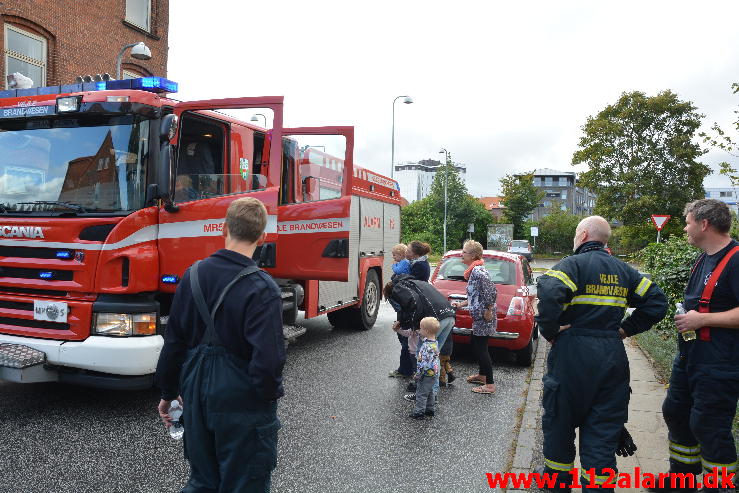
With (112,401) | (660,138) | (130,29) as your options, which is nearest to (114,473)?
(112,401)

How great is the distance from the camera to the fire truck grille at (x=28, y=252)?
15.9 ft

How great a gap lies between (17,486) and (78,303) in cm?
154

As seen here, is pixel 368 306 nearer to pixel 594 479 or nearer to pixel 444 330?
pixel 444 330

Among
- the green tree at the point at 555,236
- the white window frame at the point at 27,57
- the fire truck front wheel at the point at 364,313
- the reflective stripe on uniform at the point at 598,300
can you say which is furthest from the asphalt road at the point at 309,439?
the green tree at the point at 555,236

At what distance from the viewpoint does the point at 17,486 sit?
11.9 ft

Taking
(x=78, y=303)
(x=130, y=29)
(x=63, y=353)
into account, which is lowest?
(x=63, y=353)

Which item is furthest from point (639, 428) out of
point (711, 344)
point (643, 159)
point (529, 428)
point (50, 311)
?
point (643, 159)

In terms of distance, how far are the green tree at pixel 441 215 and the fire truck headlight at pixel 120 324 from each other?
116ft

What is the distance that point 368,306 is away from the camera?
988 cm

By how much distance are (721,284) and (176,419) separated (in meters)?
3.15

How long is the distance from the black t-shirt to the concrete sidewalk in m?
1.35

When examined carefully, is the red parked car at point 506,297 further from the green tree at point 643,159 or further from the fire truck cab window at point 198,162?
the green tree at point 643,159

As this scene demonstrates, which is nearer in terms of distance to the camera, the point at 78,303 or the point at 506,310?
the point at 78,303

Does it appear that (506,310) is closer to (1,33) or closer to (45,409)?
(45,409)
